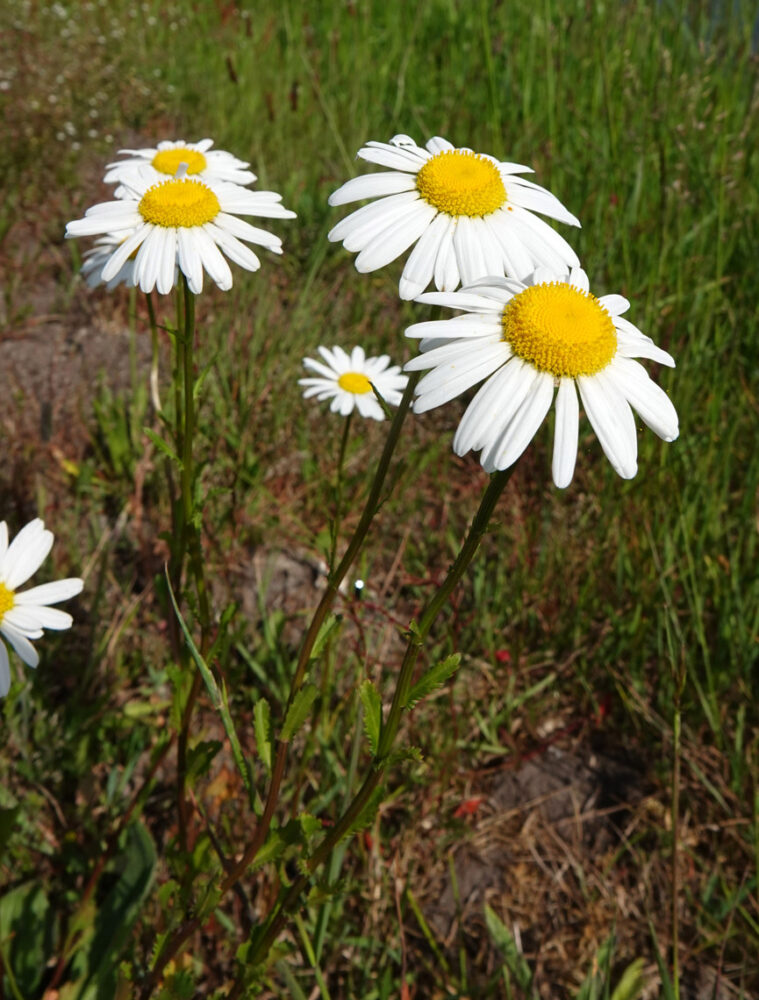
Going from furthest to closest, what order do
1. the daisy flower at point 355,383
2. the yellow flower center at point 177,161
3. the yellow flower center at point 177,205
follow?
the daisy flower at point 355,383 → the yellow flower center at point 177,161 → the yellow flower center at point 177,205

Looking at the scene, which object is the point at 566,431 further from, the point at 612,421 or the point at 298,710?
the point at 298,710

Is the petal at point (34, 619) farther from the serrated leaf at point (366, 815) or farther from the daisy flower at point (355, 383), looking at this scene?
the daisy flower at point (355, 383)

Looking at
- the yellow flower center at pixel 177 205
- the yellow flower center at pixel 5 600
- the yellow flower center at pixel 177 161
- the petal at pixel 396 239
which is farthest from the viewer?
the yellow flower center at pixel 177 161

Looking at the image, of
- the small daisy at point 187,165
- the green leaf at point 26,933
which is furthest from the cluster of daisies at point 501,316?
the green leaf at point 26,933

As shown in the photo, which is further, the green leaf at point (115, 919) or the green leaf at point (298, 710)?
the green leaf at point (115, 919)

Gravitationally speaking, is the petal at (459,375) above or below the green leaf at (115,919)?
above

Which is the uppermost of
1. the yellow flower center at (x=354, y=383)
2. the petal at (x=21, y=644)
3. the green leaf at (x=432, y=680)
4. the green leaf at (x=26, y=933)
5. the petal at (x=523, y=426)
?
the yellow flower center at (x=354, y=383)

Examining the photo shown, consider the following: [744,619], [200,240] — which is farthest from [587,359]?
[744,619]

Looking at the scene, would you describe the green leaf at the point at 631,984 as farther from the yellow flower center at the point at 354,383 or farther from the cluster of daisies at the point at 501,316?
the yellow flower center at the point at 354,383
